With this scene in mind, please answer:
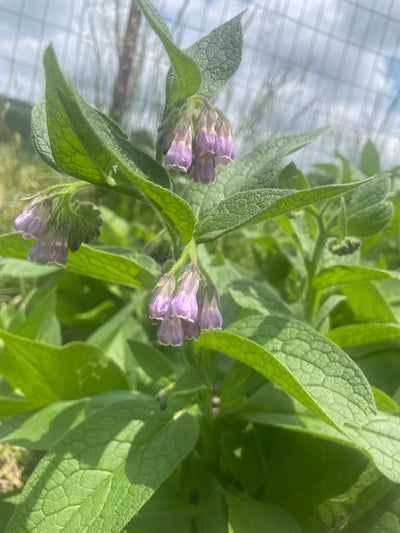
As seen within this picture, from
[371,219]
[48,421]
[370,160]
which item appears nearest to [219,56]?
[371,219]

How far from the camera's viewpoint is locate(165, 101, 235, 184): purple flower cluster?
1.02 metres

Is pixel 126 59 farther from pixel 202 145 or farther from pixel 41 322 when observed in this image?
pixel 202 145

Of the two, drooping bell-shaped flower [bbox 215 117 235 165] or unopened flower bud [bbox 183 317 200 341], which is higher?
drooping bell-shaped flower [bbox 215 117 235 165]

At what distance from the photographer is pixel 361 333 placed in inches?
54.4

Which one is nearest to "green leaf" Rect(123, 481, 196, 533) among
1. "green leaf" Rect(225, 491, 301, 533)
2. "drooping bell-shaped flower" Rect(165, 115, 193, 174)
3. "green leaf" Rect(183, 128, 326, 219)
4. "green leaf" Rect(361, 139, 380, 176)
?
"green leaf" Rect(225, 491, 301, 533)

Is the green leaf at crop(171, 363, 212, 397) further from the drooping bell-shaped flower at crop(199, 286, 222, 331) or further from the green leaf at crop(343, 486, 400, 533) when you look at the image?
the green leaf at crop(343, 486, 400, 533)

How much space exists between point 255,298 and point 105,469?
57cm

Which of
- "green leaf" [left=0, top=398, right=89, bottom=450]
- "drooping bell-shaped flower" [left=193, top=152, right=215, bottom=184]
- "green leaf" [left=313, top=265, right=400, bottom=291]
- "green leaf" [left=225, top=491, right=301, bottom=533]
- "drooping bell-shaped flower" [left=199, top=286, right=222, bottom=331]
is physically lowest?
"green leaf" [left=225, top=491, right=301, bottom=533]

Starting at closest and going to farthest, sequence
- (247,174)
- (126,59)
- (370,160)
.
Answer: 1. (247,174)
2. (370,160)
3. (126,59)

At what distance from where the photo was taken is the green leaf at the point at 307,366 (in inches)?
37.7

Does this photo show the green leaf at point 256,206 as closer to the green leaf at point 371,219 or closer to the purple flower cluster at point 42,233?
the purple flower cluster at point 42,233

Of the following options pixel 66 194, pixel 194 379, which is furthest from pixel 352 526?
pixel 66 194

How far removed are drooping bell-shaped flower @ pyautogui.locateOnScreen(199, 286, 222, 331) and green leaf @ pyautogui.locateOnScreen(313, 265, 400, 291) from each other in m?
0.45

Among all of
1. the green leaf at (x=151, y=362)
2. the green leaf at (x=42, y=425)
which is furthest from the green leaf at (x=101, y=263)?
the green leaf at (x=42, y=425)
